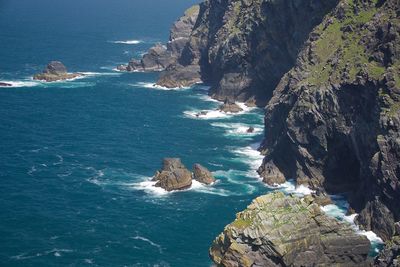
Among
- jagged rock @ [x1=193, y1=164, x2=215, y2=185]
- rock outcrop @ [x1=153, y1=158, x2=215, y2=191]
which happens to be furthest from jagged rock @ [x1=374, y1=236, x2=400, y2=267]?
jagged rock @ [x1=193, y1=164, x2=215, y2=185]

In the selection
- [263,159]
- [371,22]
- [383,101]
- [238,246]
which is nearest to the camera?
[238,246]

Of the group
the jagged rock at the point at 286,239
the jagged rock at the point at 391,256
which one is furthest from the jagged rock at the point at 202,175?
the jagged rock at the point at 391,256

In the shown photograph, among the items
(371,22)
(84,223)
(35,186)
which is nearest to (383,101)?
(371,22)

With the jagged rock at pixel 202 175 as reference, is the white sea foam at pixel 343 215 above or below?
below

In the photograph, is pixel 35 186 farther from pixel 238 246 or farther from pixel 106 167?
pixel 238 246

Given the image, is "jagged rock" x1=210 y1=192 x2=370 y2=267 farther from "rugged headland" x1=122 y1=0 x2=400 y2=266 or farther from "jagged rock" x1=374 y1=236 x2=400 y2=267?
"rugged headland" x1=122 y1=0 x2=400 y2=266

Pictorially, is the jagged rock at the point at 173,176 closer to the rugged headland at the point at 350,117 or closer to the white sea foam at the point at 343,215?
the rugged headland at the point at 350,117

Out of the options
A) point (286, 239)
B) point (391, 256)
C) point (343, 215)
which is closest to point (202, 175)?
point (343, 215)
